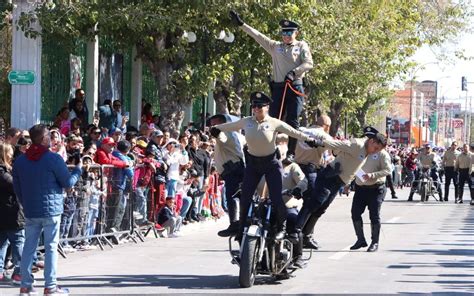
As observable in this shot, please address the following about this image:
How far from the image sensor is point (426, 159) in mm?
38656

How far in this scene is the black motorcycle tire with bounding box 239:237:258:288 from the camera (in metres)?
12.9

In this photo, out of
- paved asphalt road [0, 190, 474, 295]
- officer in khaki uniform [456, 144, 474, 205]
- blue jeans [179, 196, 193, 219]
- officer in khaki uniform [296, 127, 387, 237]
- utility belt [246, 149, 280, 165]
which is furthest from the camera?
officer in khaki uniform [456, 144, 474, 205]

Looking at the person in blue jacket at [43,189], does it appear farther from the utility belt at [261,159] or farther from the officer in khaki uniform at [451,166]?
the officer in khaki uniform at [451,166]

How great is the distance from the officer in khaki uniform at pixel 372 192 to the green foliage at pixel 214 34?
5.88 metres

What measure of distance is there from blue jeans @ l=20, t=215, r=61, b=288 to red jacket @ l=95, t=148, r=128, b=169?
6.08 m

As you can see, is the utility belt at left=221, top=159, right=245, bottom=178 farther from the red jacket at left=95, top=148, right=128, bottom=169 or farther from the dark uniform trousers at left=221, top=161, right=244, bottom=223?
the red jacket at left=95, top=148, right=128, bottom=169

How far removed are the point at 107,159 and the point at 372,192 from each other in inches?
177

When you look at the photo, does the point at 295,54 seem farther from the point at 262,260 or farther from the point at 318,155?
the point at 262,260

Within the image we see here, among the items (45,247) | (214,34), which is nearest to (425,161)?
(214,34)

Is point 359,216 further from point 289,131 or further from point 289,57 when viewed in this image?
point 289,131

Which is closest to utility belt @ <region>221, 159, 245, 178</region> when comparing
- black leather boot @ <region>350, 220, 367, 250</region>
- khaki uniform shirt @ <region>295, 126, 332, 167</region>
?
khaki uniform shirt @ <region>295, 126, 332, 167</region>

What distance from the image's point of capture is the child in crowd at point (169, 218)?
20.6 m

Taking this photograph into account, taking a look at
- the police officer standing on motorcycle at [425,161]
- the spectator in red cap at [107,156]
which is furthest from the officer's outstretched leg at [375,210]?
the police officer standing on motorcycle at [425,161]

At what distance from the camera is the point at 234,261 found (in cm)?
1349
